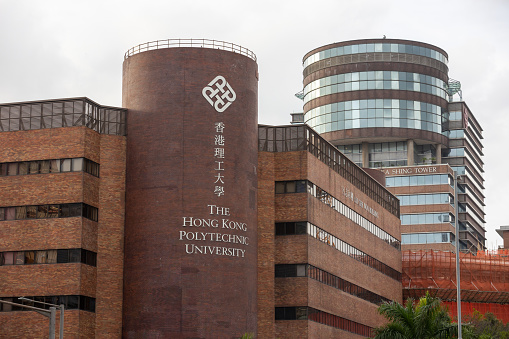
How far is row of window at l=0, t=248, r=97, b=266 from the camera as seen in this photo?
278ft

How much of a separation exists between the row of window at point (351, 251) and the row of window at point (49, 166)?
73.1 ft

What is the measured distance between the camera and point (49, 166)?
288 ft

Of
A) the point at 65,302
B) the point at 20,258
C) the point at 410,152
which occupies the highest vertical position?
the point at 410,152

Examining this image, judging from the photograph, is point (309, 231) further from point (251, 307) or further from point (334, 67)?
point (334, 67)

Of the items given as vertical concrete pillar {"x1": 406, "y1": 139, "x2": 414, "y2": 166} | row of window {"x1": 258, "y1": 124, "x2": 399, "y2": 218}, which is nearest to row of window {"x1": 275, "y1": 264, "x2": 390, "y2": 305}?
row of window {"x1": 258, "y1": 124, "x2": 399, "y2": 218}

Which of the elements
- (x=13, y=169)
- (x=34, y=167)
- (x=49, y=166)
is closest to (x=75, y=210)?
(x=49, y=166)

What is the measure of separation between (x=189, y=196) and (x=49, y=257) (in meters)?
13.2

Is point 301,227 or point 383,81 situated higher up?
point 383,81

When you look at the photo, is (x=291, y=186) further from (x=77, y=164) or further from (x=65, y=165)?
(x=65, y=165)

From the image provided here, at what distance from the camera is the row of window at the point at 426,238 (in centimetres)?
18988

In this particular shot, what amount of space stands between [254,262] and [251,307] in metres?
4.21

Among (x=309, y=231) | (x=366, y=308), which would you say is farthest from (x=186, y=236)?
(x=366, y=308)

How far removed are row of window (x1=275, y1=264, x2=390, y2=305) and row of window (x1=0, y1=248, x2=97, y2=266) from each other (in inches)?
746

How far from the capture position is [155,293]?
86.5 m
